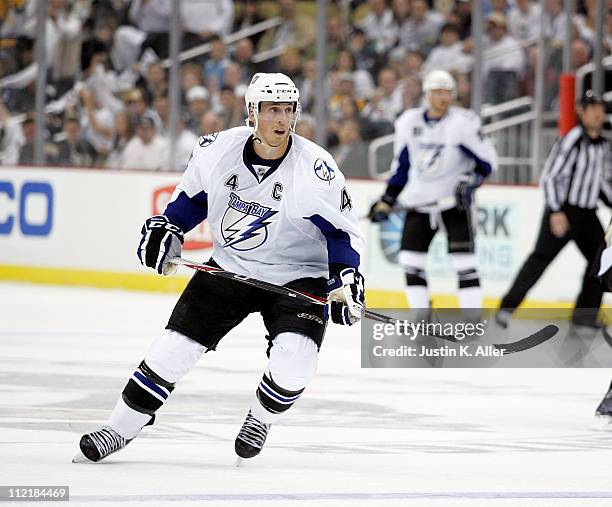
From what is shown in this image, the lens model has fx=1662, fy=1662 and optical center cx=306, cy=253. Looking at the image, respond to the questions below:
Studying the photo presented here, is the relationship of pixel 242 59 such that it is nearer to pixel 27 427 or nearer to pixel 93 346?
pixel 93 346

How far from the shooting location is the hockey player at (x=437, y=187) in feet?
30.1

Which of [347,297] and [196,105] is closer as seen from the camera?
[347,297]

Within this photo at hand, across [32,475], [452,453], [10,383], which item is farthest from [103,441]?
[10,383]

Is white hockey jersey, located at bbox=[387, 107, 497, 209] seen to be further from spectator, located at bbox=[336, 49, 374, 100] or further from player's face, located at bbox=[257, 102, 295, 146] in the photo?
player's face, located at bbox=[257, 102, 295, 146]

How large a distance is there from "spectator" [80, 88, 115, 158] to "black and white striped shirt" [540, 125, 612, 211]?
15.0 ft

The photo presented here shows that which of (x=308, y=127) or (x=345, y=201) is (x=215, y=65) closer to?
(x=308, y=127)

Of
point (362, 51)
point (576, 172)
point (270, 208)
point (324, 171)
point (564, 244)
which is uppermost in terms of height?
point (324, 171)

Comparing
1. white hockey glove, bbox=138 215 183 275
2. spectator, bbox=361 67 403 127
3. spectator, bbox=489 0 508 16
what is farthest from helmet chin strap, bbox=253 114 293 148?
spectator, bbox=489 0 508 16

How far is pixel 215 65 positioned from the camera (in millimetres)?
12953

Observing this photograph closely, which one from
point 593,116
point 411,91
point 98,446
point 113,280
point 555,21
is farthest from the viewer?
point 113,280

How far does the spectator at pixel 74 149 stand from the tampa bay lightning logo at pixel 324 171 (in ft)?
27.1

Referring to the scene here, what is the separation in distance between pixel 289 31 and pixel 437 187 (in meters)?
3.99

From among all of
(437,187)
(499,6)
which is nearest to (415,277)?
(437,187)

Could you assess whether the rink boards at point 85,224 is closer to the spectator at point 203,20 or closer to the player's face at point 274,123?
the spectator at point 203,20
